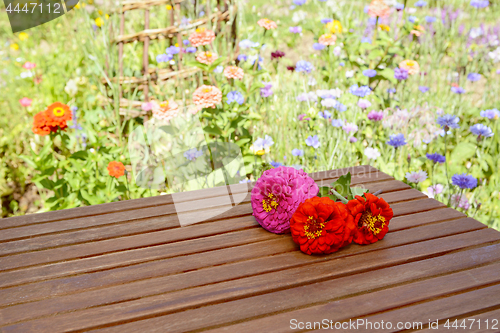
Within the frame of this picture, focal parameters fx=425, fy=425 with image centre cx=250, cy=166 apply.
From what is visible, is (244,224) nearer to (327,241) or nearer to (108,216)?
(327,241)

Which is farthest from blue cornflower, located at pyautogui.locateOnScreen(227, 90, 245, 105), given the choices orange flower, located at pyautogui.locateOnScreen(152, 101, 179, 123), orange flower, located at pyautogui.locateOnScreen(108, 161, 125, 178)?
orange flower, located at pyautogui.locateOnScreen(108, 161, 125, 178)

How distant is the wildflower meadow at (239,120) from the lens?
217cm

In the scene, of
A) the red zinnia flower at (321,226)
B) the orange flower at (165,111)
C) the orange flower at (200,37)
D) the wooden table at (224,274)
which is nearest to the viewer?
the wooden table at (224,274)

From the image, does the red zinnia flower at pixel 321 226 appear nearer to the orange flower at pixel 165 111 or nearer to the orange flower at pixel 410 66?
the orange flower at pixel 165 111

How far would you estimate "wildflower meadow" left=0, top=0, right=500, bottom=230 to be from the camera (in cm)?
217

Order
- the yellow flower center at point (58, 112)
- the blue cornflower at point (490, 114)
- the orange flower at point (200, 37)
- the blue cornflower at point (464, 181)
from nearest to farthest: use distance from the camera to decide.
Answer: the blue cornflower at point (464, 181) → the yellow flower center at point (58, 112) → the orange flower at point (200, 37) → the blue cornflower at point (490, 114)

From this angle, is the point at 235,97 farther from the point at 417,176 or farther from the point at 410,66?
the point at 410,66

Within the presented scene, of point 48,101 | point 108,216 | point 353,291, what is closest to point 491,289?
point 353,291

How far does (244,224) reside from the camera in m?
1.38

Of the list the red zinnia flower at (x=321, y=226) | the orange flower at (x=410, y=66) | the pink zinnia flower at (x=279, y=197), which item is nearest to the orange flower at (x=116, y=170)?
the pink zinnia flower at (x=279, y=197)

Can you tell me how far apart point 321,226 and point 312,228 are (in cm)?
3

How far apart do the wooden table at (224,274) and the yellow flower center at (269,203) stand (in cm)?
8

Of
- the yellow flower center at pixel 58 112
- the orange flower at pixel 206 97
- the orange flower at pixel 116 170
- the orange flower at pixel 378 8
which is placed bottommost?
the orange flower at pixel 116 170

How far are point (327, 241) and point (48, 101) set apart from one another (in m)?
2.56
